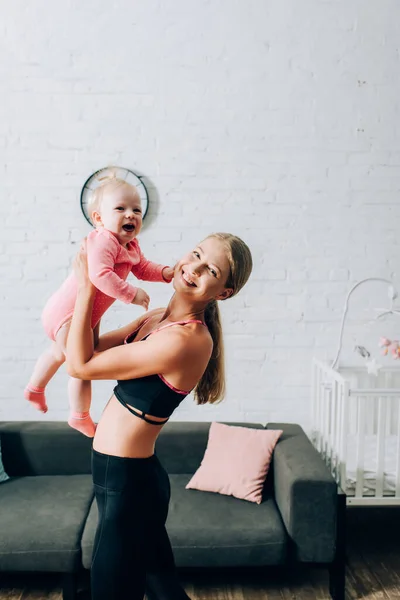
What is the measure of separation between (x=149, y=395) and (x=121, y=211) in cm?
45

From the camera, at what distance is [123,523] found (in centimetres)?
150

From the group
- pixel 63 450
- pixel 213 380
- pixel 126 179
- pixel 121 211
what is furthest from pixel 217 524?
pixel 126 179

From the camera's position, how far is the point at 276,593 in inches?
103

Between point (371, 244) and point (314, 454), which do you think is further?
point (371, 244)

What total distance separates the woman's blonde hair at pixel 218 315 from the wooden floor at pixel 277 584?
1343 mm

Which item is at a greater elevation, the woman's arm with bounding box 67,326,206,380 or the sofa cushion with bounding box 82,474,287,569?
the woman's arm with bounding box 67,326,206,380

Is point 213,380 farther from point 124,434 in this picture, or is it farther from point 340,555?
point 340,555

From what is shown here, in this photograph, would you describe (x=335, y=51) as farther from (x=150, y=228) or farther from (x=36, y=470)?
(x=36, y=470)

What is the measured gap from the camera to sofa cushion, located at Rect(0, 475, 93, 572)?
2.38 metres

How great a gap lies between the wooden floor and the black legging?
3.99ft

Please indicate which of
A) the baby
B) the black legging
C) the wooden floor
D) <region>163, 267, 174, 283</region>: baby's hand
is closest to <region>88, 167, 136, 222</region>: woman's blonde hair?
the baby

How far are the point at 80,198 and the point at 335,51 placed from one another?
1.60 meters

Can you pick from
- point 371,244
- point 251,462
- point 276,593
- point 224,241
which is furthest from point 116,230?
point 371,244

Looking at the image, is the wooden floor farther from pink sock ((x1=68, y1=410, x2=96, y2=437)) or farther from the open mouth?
the open mouth
